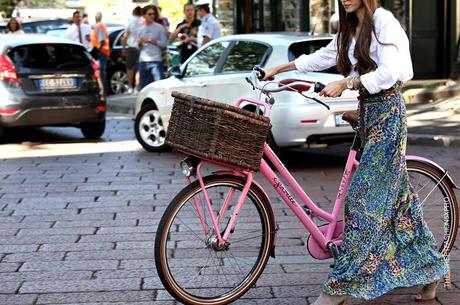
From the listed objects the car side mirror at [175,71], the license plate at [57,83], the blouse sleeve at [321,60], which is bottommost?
the license plate at [57,83]

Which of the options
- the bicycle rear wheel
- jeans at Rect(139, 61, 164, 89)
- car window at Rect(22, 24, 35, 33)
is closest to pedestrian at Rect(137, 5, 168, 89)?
jeans at Rect(139, 61, 164, 89)

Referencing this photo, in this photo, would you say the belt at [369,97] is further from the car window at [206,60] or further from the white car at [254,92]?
the car window at [206,60]

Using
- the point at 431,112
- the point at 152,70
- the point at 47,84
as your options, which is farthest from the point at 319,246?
the point at 152,70

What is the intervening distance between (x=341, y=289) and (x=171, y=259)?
3.08 feet

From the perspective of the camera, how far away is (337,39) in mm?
4719

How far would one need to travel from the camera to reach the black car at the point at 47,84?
12.1 m

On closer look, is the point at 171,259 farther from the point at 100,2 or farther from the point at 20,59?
the point at 100,2

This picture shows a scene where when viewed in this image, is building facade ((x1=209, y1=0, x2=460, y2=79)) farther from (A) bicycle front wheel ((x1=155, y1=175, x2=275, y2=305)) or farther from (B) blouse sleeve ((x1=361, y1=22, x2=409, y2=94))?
(B) blouse sleeve ((x1=361, y1=22, x2=409, y2=94))

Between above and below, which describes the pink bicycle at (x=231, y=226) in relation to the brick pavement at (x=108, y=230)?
above

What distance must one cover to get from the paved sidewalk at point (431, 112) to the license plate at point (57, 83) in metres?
4.50

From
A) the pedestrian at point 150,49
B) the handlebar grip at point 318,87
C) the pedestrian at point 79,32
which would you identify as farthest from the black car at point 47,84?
the handlebar grip at point 318,87

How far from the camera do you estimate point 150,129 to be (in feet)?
38.0

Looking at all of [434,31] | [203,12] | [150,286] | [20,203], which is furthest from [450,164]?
[434,31]

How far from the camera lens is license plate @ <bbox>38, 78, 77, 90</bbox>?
40.4 ft
